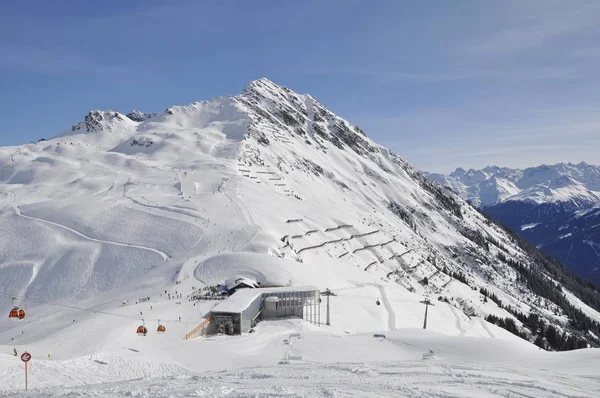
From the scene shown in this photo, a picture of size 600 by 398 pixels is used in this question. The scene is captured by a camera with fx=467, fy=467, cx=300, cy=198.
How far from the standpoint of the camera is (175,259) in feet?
262

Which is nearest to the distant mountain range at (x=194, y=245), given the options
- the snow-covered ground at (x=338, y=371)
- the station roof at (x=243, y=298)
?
the station roof at (x=243, y=298)

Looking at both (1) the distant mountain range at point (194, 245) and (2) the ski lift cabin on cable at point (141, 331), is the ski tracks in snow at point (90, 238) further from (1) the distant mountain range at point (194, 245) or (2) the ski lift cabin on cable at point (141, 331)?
(2) the ski lift cabin on cable at point (141, 331)

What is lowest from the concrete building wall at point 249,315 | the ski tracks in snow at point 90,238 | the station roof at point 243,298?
the concrete building wall at point 249,315

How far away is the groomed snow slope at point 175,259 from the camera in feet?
136

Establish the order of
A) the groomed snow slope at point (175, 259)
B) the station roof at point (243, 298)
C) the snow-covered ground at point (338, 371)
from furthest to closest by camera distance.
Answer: the station roof at point (243, 298) < the groomed snow slope at point (175, 259) < the snow-covered ground at point (338, 371)

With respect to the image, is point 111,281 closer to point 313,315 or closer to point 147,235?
point 147,235

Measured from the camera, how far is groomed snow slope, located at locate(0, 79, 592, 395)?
136 ft

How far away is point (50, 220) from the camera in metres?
102

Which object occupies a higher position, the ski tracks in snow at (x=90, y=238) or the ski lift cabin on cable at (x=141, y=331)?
the ski tracks in snow at (x=90, y=238)

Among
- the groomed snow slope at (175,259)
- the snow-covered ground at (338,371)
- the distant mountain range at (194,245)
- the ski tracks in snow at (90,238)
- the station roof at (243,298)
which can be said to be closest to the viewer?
the snow-covered ground at (338,371)

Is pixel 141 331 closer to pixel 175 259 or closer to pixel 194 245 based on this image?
pixel 175 259

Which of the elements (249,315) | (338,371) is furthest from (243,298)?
(338,371)

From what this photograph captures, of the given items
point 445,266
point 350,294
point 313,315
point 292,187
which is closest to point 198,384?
point 313,315

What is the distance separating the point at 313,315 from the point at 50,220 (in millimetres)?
70337
